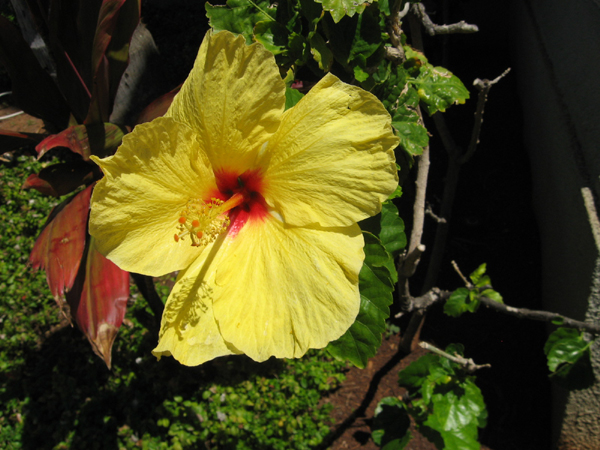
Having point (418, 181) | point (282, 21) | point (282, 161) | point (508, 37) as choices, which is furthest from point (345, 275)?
point (508, 37)

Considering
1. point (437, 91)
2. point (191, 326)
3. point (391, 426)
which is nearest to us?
point (191, 326)

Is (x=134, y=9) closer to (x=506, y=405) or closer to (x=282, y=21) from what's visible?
(x=282, y=21)

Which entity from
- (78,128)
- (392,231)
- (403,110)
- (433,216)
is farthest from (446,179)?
(78,128)

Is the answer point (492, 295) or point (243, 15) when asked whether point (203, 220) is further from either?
point (492, 295)

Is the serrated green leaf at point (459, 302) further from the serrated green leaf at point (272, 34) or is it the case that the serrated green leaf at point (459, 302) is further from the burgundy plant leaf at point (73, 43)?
the burgundy plant leaf at point (73, 43)

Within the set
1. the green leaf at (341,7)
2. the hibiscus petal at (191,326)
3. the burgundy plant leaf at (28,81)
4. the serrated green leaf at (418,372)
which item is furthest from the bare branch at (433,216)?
the burgundy plant leaf at (28,81)

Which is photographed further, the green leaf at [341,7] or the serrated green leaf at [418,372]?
the serrated green leaf at [418,372]
